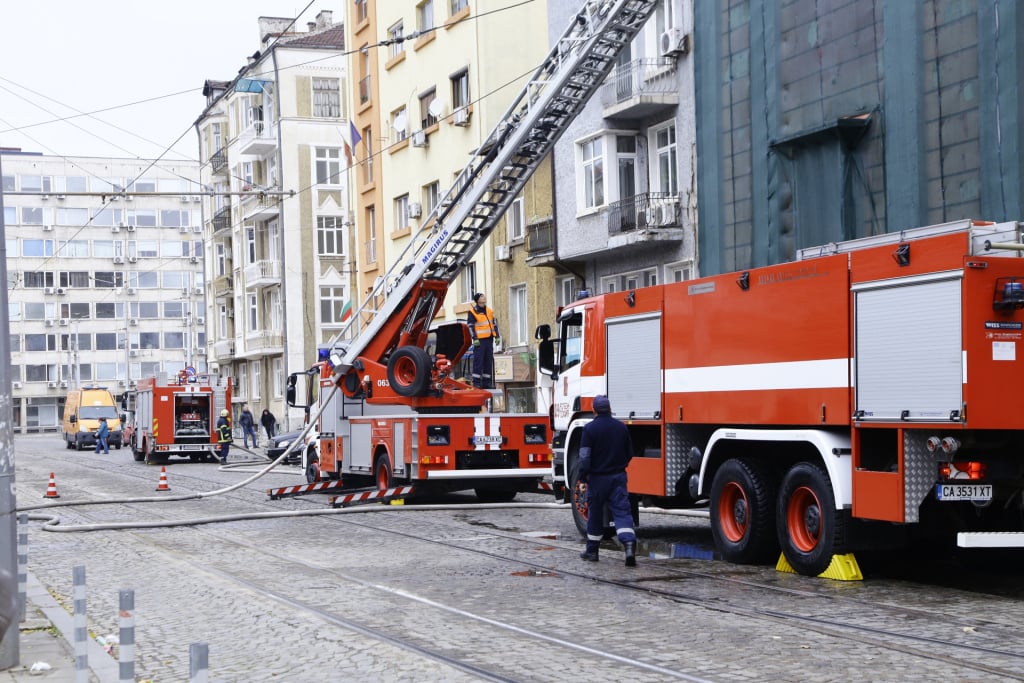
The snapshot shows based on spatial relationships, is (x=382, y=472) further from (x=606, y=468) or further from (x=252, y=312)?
(x=252, y=312)

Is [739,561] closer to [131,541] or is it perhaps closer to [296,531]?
[296,531]

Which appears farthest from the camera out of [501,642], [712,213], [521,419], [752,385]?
[712,213]

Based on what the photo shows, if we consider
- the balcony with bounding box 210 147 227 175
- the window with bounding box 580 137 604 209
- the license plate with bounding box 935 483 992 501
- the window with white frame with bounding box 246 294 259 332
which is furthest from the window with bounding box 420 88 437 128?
the license plate with bounding box 935 483 992 501

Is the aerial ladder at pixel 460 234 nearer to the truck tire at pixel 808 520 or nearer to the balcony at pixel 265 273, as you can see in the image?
the truck tire at pixel 808 520

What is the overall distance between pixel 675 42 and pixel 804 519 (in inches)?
753

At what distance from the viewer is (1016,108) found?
20.8 metres

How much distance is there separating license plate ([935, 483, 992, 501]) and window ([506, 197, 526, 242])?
87.5 ft

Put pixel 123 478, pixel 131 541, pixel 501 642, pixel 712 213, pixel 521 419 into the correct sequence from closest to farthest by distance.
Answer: pixel 501 642 < pixel 131 541 < pixel 521 419 < pixel 712 213 < pixel 123 478

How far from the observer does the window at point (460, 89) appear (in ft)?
131

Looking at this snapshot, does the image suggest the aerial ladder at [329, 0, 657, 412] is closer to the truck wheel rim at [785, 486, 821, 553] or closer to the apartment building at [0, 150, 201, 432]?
the truck wheel rim at [785, 486, 821, 553]

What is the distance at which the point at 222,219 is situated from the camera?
6956cm

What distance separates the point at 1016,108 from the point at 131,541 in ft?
47.2

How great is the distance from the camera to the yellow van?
198 ft

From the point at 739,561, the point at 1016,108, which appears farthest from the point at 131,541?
the point at 1016,108
